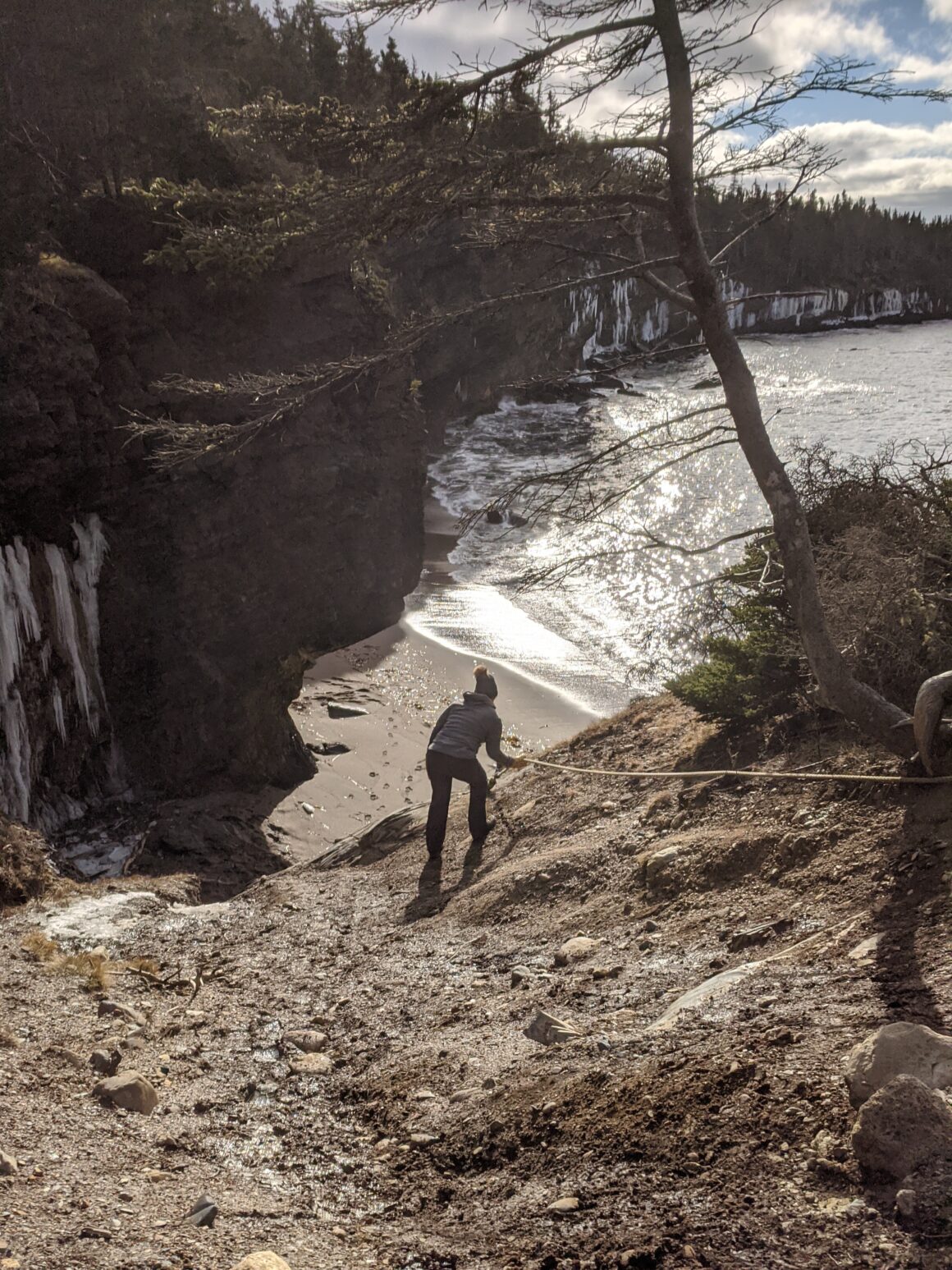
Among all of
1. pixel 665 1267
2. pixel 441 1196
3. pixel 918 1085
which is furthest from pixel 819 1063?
pixel 441 1196

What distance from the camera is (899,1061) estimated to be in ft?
10.2

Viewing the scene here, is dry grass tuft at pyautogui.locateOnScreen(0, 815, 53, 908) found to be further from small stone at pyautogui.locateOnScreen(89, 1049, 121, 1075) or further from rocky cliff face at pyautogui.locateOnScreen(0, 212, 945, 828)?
small stone at pyautogui.locateOnScreen(89, 1049, 121, 1075)

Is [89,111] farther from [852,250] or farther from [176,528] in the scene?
[852,250]

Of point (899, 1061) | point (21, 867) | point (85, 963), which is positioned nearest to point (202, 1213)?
point (899, 1061)

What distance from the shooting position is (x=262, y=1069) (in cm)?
491

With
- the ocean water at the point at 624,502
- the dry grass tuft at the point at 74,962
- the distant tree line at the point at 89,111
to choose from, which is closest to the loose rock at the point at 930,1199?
the ocean water at the point at 624,502

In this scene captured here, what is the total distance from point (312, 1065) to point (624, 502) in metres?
32.1

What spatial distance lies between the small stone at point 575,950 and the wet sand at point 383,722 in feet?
20.5

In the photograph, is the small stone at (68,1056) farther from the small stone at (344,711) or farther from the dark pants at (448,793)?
the small stone at (344,711)

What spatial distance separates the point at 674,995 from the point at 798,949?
65 centimetres

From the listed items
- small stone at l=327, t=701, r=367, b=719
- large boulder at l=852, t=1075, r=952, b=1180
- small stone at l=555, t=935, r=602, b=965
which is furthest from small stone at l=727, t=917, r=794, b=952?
small stone at l=327, t=701, r=367, b=719

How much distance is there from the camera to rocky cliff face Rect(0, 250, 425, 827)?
42.8 feet

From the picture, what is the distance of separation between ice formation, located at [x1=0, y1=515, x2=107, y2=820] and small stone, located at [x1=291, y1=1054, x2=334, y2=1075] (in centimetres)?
816

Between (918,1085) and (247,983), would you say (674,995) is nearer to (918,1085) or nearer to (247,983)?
(918,1085)
